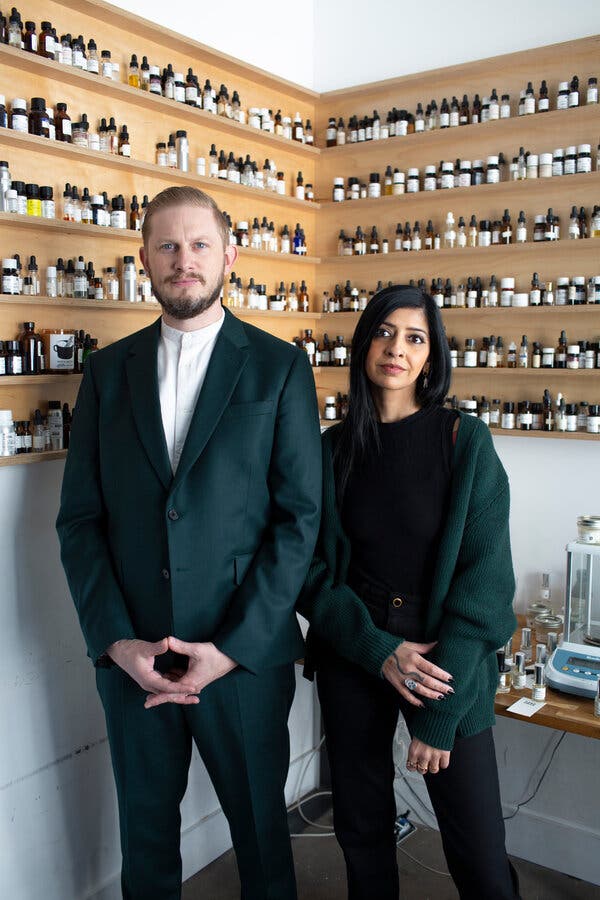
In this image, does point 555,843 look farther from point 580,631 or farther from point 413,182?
point 413,182

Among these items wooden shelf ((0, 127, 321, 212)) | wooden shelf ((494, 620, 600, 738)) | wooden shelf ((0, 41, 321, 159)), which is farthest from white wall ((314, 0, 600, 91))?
wooden shelf ((494, 620, 600, 738))

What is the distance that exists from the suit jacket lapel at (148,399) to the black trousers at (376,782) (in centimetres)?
54

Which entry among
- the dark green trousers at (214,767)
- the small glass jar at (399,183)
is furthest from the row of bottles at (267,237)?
the dark green trousers at (214,767)

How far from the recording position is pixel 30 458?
207 cm

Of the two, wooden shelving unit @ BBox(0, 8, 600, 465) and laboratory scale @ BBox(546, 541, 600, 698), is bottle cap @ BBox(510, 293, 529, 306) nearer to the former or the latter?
wooden shelving unit @ BBox(0, 8, 600, 465)

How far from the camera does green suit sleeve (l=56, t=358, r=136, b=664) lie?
5.63 ft

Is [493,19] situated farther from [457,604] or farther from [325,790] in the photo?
[325,790]

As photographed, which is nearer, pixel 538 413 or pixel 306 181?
pixel 538 413

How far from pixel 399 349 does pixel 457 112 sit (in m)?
1.71

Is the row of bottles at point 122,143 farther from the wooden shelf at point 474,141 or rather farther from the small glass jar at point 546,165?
the small glass jar at point 546,165

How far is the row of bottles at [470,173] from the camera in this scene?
2.76 m

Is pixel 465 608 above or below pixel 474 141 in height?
below

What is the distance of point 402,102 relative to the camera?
318 centimetres

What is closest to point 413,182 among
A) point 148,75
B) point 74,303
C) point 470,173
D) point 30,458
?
point 470,173
